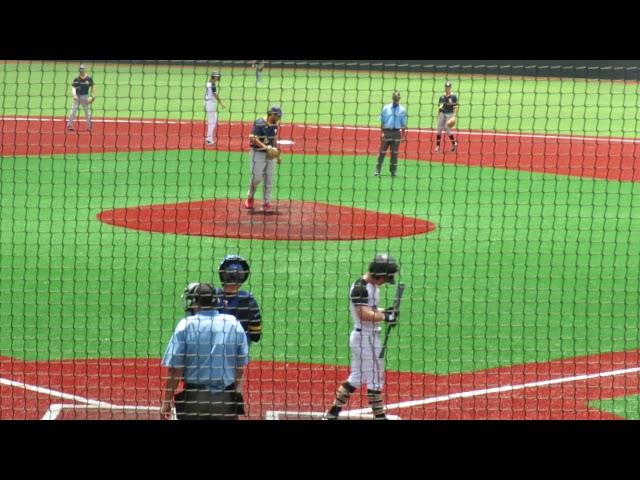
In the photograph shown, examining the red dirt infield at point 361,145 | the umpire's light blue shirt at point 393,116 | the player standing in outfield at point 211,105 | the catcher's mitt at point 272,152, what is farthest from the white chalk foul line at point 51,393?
the player standing in outfield at point 211,105

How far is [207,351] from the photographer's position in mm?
8203

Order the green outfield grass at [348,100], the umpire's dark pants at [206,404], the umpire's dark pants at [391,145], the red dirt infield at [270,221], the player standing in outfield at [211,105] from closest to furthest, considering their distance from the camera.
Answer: the umpire's dark pants at [206,404] < the red dirt infield at [270,221] < the umpire's dark pants at [391,145] < the player standing in outfield at [211,105] < the green outfield grass at [348,100]

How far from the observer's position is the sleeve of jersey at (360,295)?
9.40 metres

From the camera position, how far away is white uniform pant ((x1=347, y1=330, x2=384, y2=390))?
370 inches

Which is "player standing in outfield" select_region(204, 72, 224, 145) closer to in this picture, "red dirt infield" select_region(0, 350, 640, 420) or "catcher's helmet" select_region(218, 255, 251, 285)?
"red dirt infield" select_region(0, 350, 640, 420)

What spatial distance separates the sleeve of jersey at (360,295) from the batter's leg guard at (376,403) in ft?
2.40

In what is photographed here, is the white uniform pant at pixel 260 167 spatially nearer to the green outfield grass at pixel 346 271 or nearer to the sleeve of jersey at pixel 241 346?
the green outfield grass at pixel 346 271

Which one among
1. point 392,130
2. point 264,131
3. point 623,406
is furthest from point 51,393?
point 392,130

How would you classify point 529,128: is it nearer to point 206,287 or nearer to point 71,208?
point 71,208

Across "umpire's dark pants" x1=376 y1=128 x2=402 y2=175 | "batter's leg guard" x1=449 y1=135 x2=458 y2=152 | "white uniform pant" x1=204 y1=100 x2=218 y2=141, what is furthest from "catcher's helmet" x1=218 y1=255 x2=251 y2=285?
"white uniform pant" x1=204 y1=100 x2=218 y2=141

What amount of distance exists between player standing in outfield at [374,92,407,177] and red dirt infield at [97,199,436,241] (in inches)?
161

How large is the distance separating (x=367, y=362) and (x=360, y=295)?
561mm

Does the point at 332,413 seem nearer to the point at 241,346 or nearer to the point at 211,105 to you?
the point at 241,346

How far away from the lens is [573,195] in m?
21.8
